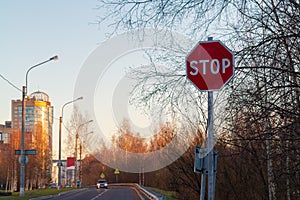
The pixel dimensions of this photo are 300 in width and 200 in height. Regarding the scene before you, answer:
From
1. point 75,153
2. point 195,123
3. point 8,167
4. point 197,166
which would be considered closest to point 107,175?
point 8,167

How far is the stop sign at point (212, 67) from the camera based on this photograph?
699 centimetres

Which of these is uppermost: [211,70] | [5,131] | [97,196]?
[5,131]

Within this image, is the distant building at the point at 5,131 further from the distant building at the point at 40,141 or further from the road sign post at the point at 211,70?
the road sign post at the point at 211,70

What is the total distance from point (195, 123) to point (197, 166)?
1097 cm

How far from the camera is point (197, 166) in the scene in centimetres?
902

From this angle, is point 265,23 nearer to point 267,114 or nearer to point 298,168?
point 267,114

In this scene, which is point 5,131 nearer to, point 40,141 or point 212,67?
point 40,141

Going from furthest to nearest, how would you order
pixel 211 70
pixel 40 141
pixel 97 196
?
pixel 40 141
pixel 97 196
pixel 211 70

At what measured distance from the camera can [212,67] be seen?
6.98 meters

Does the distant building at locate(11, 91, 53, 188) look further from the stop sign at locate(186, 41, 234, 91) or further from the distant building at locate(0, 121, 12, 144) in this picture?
the stop sign at locate(186, 41, 234, 91)

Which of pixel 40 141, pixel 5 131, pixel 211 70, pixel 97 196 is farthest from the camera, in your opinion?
pixel 5 131

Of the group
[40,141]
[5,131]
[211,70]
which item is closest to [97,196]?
[211,70]

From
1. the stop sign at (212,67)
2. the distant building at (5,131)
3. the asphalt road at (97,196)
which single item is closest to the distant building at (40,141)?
the asphalt road at (97,196)

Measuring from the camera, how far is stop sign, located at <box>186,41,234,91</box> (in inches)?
275
